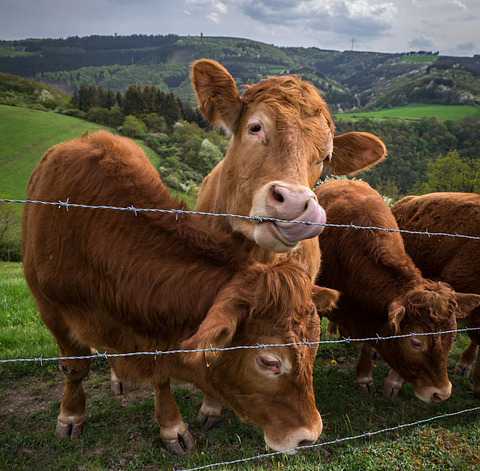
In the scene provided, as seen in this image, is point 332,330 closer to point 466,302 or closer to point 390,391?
point 390,391

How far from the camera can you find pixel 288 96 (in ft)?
11.4

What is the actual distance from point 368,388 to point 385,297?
5.25 ft

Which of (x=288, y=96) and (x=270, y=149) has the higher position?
(x=288, y=96)

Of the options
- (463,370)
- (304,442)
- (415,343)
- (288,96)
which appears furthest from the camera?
(463,370)

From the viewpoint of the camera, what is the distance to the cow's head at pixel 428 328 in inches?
165

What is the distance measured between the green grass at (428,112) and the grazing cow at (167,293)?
3960 inches

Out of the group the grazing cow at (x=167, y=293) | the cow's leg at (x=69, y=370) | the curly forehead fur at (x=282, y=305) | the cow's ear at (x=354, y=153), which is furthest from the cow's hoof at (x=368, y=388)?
the cow's leg at (x=69, y=370)

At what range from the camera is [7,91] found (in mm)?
81125

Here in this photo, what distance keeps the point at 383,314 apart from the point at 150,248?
123 inches

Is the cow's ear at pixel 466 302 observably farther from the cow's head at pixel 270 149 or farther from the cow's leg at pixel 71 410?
the cow's leg at pixel 71 410

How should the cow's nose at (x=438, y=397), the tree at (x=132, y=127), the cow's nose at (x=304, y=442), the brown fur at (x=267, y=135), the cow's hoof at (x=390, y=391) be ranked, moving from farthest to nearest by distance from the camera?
the tree at (x=132, y=127) < the cow's hoof at (x=390, y=391) < the cow's nose at (x=438, y=397) < the brown fur at (x=267, y=135) < the cow's nose at (x=304, y=442)

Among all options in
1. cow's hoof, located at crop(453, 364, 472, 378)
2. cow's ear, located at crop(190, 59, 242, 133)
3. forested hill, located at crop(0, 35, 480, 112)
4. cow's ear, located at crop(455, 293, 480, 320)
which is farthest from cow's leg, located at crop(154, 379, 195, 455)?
forested hill, located at crop(0, 35, 480, 112)

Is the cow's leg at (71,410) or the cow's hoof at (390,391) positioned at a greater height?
the cow's leg at (71,410)

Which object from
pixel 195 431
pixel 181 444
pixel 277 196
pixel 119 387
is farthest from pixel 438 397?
pixel 119 387
